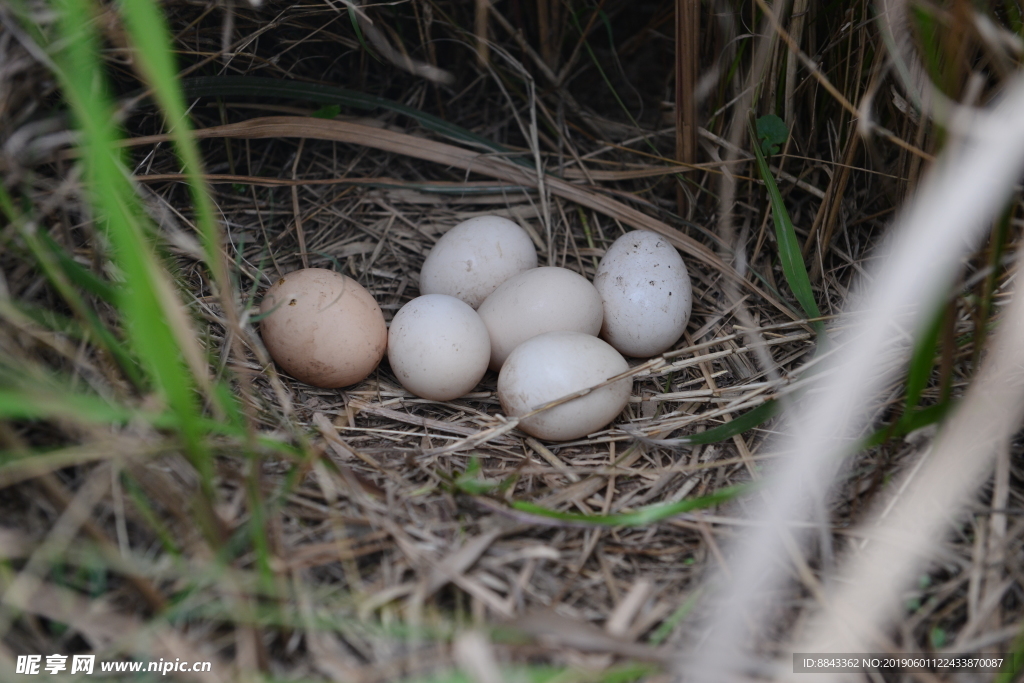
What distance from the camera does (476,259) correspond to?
1.65 meters

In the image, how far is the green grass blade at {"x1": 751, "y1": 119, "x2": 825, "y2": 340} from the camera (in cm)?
144

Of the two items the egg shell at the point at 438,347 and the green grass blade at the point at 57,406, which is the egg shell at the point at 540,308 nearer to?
the egg shell at the point at 438,347

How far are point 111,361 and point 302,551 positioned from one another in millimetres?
401

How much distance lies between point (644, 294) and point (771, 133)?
0.46 m

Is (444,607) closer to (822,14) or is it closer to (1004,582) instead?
(1004,582)

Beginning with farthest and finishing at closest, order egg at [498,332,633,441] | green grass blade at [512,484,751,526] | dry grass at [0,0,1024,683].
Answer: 1. egg at [498,332,633,441]
2. green grass blade at [512,484,751,526]
3. dry grass at [0,0,1024,683]

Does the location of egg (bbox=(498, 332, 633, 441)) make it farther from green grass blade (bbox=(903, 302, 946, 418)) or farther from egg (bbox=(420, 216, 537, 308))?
green grass blade (bbox=(903, 302, 946, 418))

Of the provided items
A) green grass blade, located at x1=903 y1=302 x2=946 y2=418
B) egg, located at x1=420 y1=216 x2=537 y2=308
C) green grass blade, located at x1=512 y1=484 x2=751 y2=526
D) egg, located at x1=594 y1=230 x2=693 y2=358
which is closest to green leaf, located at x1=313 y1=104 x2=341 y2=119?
egg, located at x1=420 y1=216 x2=537 y2=308

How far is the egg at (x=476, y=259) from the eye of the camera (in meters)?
1.65

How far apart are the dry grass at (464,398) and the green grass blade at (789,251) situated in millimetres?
86

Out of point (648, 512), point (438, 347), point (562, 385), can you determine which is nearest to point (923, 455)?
point (648, 512)

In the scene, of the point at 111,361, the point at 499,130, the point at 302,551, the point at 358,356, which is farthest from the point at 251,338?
the point at 499,130

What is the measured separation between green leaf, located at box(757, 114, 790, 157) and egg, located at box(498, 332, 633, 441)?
23.9 inches

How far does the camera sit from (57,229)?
113 cm
